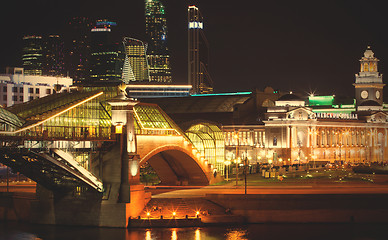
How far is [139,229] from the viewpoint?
282ft

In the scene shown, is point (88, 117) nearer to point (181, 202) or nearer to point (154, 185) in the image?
point (181, 202)

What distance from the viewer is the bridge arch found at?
370 feet

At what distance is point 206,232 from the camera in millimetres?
85688

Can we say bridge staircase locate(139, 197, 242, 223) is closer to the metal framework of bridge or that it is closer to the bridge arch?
the metal framework of bridge

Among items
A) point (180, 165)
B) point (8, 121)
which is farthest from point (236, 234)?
point (180, 165)

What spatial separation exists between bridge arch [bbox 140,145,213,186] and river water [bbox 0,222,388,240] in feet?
81.7

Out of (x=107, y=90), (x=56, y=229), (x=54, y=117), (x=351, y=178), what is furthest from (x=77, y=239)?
(x=351, y=178)

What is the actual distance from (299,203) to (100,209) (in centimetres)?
2429

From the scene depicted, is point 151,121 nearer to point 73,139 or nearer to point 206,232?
point 73,139

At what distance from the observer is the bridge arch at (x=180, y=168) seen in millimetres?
112769

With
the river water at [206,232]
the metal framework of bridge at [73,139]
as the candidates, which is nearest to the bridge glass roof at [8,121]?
the metal framework of bridge at [73,139]

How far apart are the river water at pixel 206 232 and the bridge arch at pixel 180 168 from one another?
24.9m

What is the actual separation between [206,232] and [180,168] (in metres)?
31.6

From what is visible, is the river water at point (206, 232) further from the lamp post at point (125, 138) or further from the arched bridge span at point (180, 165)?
the arched bridge span at point (180, 165)
